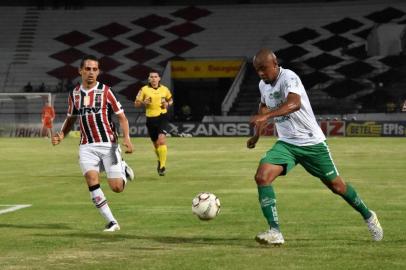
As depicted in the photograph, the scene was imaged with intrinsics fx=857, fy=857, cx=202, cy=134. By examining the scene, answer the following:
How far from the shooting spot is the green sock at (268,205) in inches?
369

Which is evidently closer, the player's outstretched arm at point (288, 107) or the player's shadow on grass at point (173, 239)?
the player's outstretched arm at point (288, 107)

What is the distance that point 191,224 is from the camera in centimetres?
1173

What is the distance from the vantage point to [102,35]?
6362cm

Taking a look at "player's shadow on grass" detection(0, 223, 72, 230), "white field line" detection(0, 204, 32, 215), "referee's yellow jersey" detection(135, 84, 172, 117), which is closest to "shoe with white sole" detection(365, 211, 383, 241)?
"player's shadow on grass" detection(0, 223, 72, 230)

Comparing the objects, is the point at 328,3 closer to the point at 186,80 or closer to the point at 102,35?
the point at 186,80

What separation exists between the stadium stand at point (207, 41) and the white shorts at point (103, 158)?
41985mm

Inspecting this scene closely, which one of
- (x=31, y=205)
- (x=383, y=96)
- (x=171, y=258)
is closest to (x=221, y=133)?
(x=383, y=96)

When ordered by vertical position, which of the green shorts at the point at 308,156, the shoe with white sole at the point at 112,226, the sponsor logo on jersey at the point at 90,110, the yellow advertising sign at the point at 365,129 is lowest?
the yellow advertising sign at the point at 365,129

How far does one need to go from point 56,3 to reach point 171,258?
61637 mm

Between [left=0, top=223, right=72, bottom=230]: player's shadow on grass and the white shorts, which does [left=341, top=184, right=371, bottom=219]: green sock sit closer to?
the white shorts

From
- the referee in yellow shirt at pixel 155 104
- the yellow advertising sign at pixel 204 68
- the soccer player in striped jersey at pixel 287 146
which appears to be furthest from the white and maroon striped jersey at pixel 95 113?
the yellow advertising sign at pixel 204 68

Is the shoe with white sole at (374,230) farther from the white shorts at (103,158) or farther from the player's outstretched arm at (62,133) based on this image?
the player's outstretched arm at (62,133)

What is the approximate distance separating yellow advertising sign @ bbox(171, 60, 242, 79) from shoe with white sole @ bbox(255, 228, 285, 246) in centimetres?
4785

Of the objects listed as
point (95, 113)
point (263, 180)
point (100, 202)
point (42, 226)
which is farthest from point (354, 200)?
point (42, 226)
